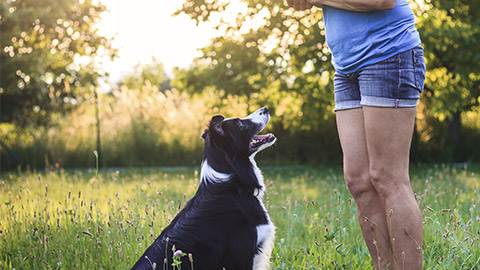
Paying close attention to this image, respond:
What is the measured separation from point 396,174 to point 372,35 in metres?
0.65

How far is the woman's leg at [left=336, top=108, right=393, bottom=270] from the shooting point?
229cm

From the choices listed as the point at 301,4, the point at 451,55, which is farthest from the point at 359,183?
the point at 451,55

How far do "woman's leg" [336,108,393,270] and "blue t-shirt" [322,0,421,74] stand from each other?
0.27 meters

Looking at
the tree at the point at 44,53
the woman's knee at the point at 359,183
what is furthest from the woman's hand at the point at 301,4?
the tree at the point at 44,53

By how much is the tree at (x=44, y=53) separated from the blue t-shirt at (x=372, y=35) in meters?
8.15

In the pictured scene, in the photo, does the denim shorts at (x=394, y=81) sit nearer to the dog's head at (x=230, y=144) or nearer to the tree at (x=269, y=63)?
the dog's head at (x=230, y=144)

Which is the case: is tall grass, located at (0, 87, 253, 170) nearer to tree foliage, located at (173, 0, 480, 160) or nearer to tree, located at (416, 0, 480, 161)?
tree foliage, located at (173, 0, 480, 160)

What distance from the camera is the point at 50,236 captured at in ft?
10.7

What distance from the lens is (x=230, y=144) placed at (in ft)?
8.91

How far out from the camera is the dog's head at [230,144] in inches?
105

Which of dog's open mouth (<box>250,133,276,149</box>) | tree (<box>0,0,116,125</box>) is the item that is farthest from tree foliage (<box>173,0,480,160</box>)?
dog's open mouth (<box>250,133,276,149</box>)

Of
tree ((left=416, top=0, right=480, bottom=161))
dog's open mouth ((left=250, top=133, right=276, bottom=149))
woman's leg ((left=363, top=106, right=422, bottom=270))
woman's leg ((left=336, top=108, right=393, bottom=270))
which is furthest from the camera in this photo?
tree ((left=416, top=0, right=480, bottom=161))

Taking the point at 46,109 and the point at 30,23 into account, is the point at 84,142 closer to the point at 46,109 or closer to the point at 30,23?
the point at 46,109

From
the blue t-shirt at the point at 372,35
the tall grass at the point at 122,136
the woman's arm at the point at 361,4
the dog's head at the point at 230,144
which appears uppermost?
the woman's arm at the point at 361,4
